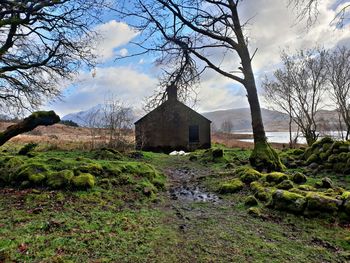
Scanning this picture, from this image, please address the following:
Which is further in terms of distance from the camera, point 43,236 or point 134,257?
point 43,236

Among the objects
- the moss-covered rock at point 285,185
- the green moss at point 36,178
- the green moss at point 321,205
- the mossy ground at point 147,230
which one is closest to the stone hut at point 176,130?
the green moss at point 36,178

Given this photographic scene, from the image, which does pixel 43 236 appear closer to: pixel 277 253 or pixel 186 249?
pixel 186 249

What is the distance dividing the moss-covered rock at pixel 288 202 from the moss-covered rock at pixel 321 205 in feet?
0.46

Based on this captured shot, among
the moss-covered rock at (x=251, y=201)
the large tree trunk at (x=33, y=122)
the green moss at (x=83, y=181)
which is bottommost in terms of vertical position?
the moss-covered rock at (x=251, y=201)

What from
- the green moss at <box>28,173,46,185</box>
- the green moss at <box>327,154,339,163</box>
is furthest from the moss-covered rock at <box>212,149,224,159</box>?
the green moss at <box>28,173,46,185</box>

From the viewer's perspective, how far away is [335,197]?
21.0 ft

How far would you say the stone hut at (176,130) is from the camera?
27.8m

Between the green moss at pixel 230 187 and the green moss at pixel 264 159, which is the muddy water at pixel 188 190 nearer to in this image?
the green moss at pixel 230 187

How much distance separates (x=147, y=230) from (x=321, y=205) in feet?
13.2

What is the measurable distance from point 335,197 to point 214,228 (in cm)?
321

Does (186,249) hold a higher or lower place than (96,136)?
lower

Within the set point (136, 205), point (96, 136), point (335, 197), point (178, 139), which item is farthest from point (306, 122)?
point (136, 205)

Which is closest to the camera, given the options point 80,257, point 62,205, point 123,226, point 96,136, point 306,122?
point 80,257

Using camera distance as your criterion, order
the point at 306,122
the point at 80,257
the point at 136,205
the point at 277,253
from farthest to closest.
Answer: the point at 306,122 < the point at 136,205 < the point at 277,253 < the point at 80,257
